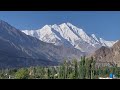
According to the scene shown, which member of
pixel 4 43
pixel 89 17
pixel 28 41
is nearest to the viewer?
pixel 89 17

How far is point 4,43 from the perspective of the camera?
157 meters
